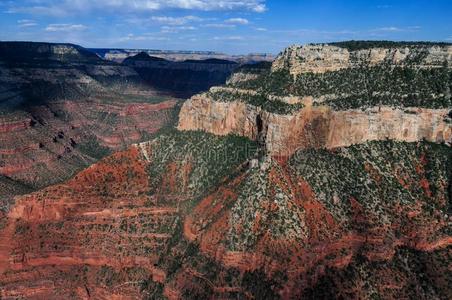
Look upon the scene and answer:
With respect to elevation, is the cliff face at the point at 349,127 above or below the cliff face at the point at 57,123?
above

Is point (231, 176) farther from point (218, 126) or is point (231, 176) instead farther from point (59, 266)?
point (59, 266)

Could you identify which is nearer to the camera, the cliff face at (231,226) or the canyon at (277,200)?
the cliff face at (231,226)

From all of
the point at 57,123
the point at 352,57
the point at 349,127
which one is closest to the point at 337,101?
the point at 349,127

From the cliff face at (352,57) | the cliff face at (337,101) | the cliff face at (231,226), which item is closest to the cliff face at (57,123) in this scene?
the cliff face at (231,226)

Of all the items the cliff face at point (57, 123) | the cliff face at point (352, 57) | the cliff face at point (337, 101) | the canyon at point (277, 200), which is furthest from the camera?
the cliff face at point (57, 123)

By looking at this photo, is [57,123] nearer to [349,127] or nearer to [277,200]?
[277,200]

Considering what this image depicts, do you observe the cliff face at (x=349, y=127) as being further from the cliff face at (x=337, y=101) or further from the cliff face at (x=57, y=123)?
the cliff face at (x=57, y=123)

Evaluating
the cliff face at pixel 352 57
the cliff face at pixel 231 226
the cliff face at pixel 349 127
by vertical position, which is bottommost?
the cliff face at pixel 231 226

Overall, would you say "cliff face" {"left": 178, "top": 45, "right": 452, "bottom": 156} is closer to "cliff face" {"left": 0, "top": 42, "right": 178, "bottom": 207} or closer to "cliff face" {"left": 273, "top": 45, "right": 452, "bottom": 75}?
"cliff face" {"left": 273, "top": 45, "right": 452, "bottom": 75}

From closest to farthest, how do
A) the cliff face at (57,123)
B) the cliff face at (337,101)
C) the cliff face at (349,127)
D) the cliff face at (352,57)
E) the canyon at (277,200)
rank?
the canyon at (277,200) < the cliff face at (349,127) < the cliff face at (337,101) < the cliff face at (352,57) < the cliff face at (57,123)

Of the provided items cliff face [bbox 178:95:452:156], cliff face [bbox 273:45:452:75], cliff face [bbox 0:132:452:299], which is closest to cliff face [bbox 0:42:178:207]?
cliff face [bbox 0:132:452:299]
